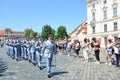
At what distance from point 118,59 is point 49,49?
512 cm

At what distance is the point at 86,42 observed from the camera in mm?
19672

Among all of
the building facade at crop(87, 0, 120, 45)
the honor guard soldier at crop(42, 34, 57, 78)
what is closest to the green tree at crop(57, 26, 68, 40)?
the building facade at crop(87, 0, 120, 45)

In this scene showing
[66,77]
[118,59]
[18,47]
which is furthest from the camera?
[18,47]

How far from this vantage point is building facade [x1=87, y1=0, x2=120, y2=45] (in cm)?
5491

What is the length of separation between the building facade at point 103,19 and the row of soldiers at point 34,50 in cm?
3594

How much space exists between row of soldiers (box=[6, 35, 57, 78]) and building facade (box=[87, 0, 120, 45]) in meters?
35.9

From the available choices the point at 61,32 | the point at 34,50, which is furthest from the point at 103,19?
the point at 34,50

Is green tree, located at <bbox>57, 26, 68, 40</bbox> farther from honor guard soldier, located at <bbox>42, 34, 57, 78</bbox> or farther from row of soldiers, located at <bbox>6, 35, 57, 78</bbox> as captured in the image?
honor guard soldier, located at <bbox>42, 34, 57, 78</bbox>

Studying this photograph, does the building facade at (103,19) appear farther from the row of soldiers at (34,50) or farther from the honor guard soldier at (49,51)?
the honor guard soldier at (49,51)

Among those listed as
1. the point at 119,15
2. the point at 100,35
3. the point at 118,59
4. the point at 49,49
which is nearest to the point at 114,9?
the point at 119,15

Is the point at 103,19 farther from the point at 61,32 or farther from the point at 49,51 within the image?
the point at 49,51

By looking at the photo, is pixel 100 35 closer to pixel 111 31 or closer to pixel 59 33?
pixel 111 31

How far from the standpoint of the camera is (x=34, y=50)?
54.0 feet

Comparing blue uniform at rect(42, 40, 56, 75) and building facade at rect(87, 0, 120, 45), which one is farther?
building facade at rect(87, 0, 120, 45)
